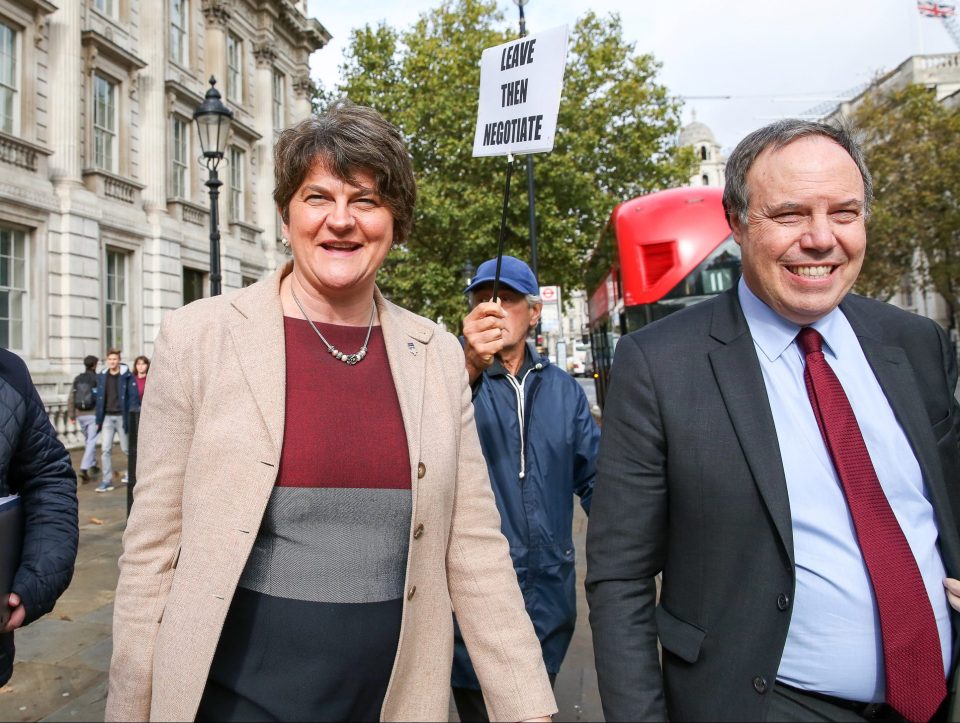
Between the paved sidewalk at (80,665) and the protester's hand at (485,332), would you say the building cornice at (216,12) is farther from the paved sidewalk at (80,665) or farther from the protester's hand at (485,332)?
the protester's hand at (485,332)

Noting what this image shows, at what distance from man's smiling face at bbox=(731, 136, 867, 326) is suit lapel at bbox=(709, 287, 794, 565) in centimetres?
14

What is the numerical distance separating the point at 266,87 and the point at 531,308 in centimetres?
2266

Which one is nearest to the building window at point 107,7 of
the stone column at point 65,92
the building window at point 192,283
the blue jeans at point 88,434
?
the stone column at point 65,92

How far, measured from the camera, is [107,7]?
55.6 feet

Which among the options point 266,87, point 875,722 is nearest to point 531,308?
point 875,722

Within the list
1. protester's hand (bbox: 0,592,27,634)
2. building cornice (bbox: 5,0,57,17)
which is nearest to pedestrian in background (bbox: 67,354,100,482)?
building cornice (bbox: 5,0,57,17)

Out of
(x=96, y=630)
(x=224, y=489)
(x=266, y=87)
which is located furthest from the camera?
(x=266, y=87)

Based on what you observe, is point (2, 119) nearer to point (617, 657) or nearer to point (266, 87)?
point (266, 87)

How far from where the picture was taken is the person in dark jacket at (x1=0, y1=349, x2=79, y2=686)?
2002mm

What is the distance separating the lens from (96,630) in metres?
5.11

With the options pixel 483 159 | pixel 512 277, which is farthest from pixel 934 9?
pixel 512 277

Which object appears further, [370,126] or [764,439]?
[370,126]

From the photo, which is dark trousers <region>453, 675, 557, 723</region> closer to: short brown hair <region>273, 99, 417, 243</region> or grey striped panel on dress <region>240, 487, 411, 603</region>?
grey striped panel on dress <region>240, 487, 411, 603</region>

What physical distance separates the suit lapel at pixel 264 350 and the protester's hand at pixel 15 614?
810mm
